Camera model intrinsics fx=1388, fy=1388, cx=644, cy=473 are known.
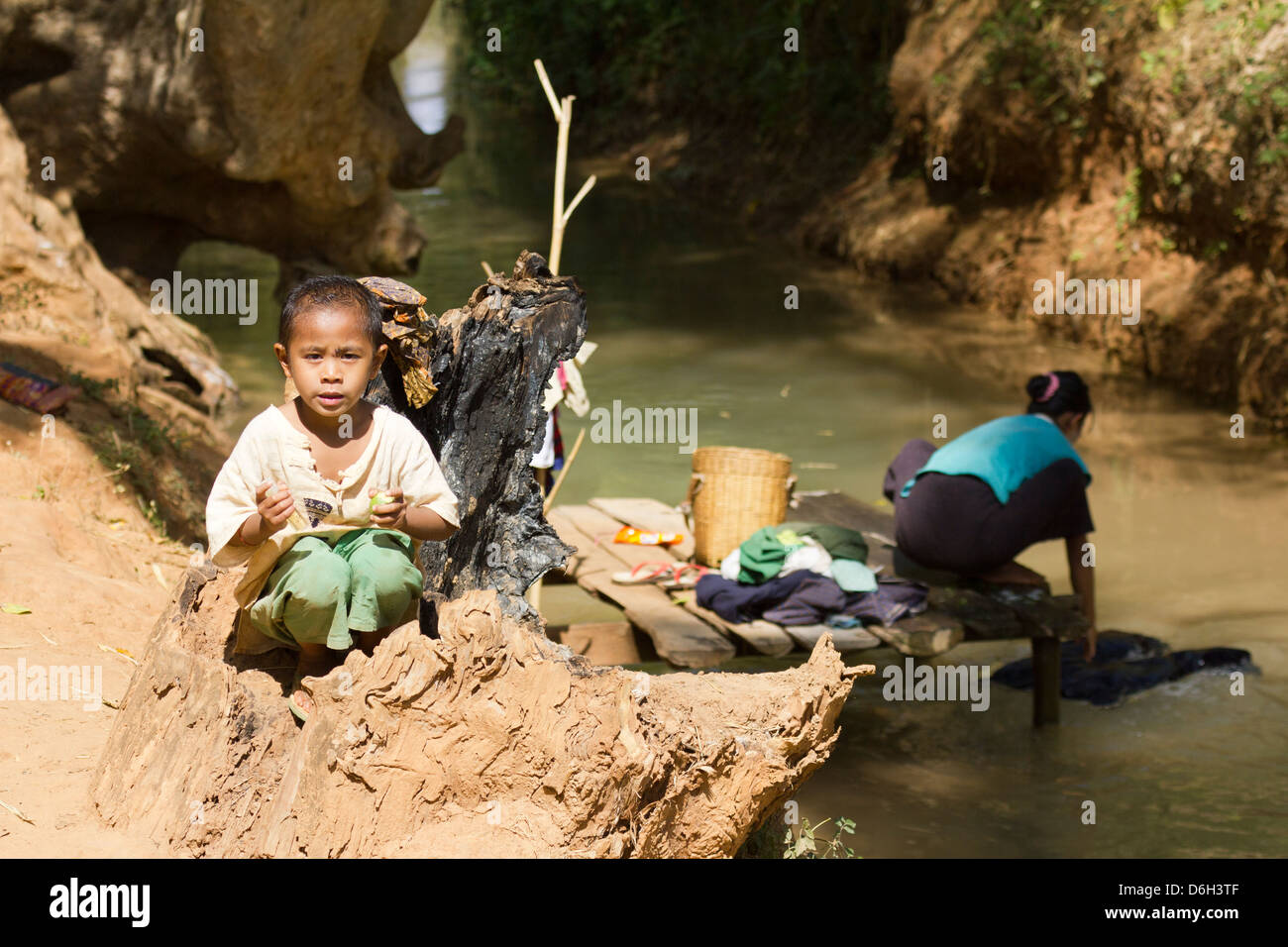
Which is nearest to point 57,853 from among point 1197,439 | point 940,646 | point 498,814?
point 498,814

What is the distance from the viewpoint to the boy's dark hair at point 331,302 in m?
3.13

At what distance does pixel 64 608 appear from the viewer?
4469 mm

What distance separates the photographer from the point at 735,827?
313 cm

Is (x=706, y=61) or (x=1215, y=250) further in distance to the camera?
(x=706, y=61)

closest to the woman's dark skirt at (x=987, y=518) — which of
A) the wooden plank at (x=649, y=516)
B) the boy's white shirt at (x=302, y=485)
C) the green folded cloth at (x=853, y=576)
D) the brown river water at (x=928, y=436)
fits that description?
the green folded cloth at (x=853, y=576)

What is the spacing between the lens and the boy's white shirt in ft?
10.1

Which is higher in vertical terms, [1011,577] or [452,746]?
[452,746]

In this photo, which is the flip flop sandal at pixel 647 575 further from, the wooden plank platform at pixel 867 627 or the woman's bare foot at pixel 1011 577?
the woman's bare foot at pixel 1011 577

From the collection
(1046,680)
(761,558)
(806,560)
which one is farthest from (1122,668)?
(761,558)

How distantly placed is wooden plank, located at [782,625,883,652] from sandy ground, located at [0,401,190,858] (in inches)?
90.7

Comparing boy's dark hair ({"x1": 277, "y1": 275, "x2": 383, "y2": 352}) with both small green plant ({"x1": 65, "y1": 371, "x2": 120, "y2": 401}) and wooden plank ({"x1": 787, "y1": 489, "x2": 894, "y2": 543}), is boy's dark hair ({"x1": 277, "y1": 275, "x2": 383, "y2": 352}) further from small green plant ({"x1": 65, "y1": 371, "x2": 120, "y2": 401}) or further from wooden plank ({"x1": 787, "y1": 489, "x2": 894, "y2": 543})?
small green plant ({"x1": 65, "y1": 371, "x2": 120, "y2": 401})

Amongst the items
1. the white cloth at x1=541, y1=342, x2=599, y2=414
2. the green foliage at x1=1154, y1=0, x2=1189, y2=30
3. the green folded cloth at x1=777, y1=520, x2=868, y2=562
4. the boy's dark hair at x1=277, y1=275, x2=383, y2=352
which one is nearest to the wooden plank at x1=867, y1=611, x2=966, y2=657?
the green folded cloth at x1=777, y1=520, x2=868, y2=562

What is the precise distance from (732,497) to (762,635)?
0.98 metres

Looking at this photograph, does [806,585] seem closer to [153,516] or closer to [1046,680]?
[1046,680]
